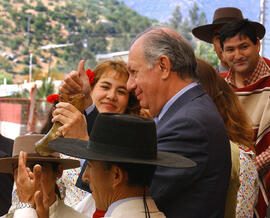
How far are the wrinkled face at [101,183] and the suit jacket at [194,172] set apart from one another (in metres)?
0.32

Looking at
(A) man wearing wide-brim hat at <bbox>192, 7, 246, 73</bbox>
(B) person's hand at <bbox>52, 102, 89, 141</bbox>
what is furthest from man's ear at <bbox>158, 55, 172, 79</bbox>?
(A) man wearing wide-brim hat at <bbox>192, 7, 246, 73</bbox>

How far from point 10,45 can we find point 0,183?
83.5 meters

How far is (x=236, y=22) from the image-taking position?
405 cm

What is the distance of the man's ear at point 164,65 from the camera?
2381mm

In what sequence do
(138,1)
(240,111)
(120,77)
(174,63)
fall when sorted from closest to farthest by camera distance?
(174,63) < (240,111) < (120,77) < (138,1)

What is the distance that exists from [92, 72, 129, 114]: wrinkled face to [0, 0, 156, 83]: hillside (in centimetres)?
7318

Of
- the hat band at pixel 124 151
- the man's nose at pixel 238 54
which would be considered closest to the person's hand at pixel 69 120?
the hat band at pixel 124 151

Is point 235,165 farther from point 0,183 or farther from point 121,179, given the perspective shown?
point 0,183

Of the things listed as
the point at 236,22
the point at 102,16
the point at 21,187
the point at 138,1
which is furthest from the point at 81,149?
the point at 138,1

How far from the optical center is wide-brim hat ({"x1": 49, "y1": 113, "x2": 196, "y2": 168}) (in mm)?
1844

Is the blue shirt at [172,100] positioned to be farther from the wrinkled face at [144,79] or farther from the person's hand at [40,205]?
the person's hand at [40,205]

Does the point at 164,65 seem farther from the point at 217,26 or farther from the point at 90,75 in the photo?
the point at 217,26

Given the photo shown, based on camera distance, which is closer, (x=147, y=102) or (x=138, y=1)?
(x=147, y=102)

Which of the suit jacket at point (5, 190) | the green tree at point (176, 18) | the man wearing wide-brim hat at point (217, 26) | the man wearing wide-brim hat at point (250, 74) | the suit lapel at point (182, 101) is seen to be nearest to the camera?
the suit lapel at point (182, 101)
